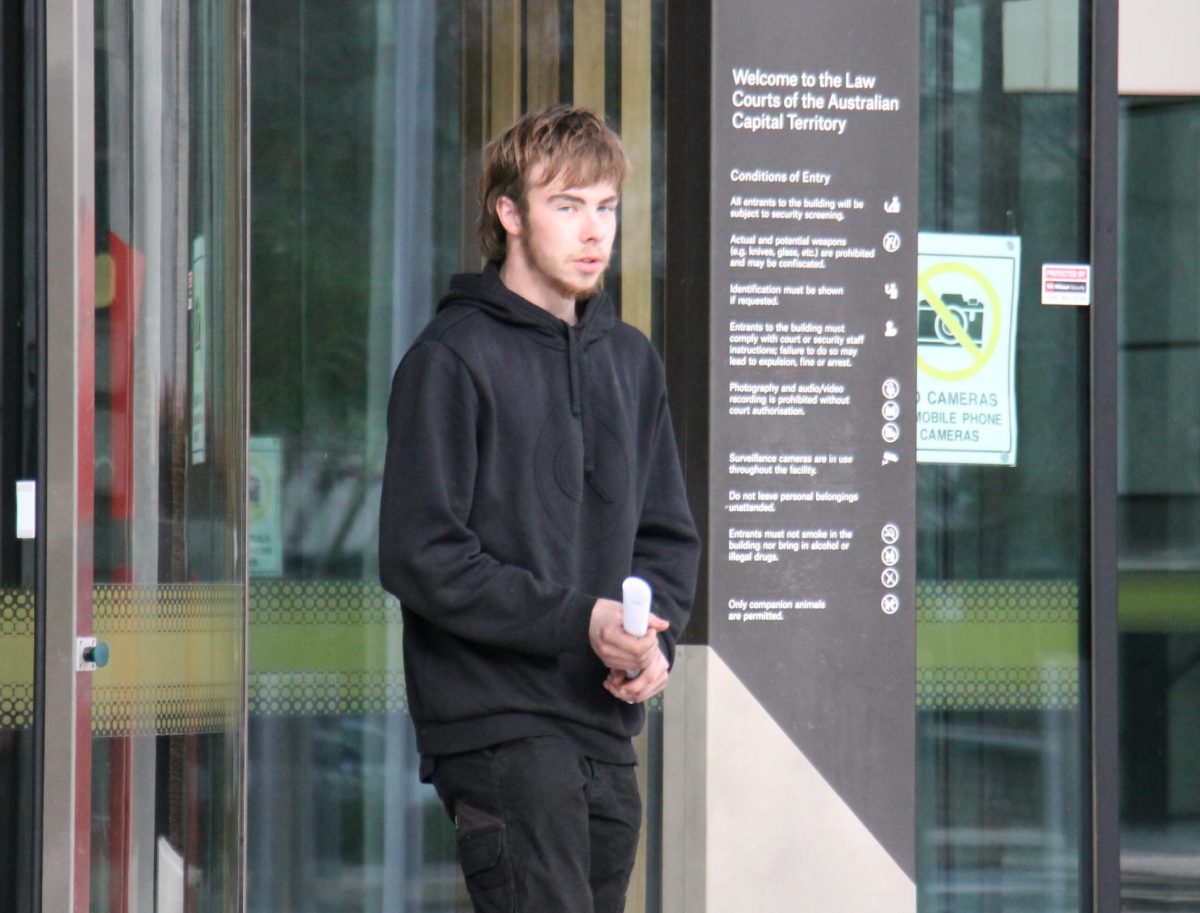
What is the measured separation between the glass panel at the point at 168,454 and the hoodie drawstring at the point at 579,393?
1.23 meters

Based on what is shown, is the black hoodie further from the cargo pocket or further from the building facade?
the building facade

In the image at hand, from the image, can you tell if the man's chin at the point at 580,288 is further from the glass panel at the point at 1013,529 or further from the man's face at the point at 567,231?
the glass panel at the point at 1013,529

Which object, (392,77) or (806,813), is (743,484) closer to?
(806,813)

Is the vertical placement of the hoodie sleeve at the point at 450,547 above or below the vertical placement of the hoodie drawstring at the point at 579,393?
below

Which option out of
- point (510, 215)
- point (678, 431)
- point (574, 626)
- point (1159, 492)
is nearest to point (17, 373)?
point (678, 431)

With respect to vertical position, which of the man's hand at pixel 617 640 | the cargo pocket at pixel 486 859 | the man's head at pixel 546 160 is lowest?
the cargo pocket at pixel 486 859

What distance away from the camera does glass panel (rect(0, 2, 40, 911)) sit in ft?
13.8

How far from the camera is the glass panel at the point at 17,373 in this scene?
4207mm

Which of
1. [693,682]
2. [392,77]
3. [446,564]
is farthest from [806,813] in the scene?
[392,77]

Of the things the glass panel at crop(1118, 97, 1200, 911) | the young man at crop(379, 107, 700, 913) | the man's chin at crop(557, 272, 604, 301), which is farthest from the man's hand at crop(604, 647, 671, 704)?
the glass panel at crop(1118, 97, 1200, 911)

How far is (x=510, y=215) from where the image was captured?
3217 mm

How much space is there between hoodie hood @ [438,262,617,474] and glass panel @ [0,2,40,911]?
1257mm

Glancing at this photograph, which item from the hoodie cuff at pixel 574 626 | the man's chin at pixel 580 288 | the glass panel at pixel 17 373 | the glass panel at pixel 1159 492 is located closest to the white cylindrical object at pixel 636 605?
the hoodie cuff at pixel 574 626

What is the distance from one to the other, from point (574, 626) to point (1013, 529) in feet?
8.85
